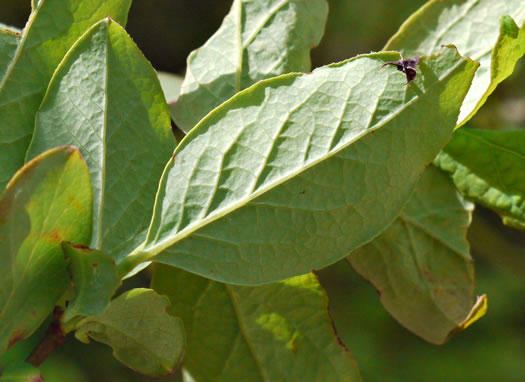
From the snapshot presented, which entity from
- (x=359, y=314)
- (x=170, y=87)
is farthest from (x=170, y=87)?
(x=359, y=314)

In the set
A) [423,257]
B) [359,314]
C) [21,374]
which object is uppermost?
[21,374]

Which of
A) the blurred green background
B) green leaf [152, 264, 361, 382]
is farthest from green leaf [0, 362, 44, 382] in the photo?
the blurred green background

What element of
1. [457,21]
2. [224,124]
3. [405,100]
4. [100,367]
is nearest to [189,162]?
[224,124]

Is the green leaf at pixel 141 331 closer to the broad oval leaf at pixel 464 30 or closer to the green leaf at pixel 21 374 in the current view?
the green leaf at pixel 21 374

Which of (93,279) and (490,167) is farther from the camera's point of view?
(490,167)

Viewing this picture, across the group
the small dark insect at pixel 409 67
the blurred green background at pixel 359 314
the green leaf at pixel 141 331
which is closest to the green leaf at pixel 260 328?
the green leaf at pixel 141 331

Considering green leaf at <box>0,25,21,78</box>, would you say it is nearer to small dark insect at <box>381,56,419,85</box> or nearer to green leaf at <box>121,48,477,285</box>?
green leaf at <box>121,48,477,285</box>

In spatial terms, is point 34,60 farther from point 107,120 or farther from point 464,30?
point 464,30

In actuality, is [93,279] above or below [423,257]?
above

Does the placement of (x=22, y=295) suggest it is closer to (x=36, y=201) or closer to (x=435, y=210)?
(x=36, y=201)
